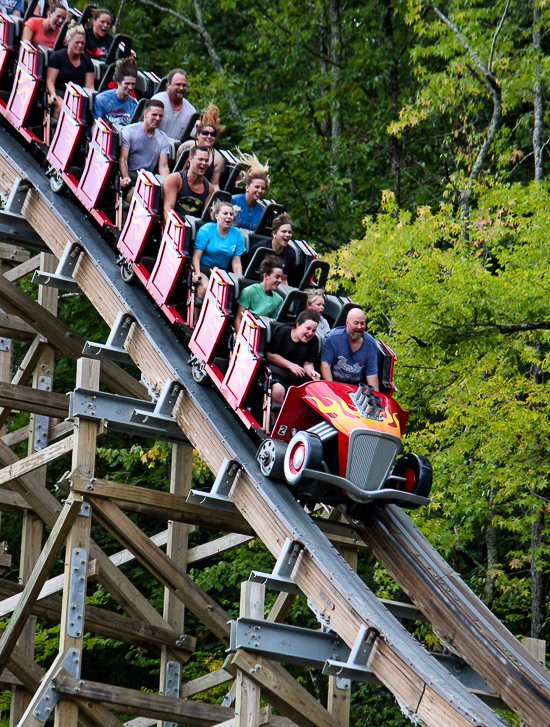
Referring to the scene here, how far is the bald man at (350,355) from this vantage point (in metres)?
7.95

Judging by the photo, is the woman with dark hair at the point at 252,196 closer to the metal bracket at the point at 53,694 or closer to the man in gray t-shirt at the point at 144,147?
the man in gray t-shirt at the point at 144,147

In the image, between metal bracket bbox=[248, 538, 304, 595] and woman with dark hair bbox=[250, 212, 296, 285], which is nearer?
metal bracket bbox=[248, 538, 304, 595]

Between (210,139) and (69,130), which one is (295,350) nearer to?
(210,139)

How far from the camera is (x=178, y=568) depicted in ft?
27.2

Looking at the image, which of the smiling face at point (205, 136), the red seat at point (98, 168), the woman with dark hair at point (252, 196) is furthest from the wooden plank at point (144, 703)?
the smiling face at point (205, 136)

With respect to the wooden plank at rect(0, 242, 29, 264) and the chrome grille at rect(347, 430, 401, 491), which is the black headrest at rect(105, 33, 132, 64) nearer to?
the wooden plank at rect(0, 242, 29, 264)

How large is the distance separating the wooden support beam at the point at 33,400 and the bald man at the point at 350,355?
7.99 ft

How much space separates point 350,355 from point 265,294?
0.85 meters

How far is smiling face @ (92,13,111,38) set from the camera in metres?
11.5

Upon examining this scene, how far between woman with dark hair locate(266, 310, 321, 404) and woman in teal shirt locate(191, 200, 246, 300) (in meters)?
1.02

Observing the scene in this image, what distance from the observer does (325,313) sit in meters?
9.22

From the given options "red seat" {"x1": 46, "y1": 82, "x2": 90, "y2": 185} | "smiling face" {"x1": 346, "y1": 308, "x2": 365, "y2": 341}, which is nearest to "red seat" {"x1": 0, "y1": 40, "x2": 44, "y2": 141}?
"red seat" {"x1": 46, "y1": 82, "x2": 90, "y2": 185}

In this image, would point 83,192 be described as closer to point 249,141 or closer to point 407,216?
point 407,216

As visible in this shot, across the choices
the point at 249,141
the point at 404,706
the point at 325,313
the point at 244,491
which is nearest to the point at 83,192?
the point at 325,313
